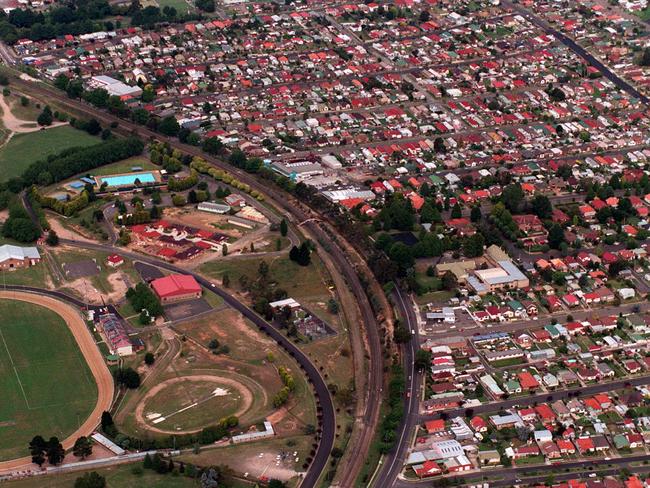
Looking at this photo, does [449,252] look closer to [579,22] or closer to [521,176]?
[521,176]

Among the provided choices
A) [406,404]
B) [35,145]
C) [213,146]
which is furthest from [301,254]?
[35,145]

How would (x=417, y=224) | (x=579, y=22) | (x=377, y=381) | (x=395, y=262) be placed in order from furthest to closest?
(x=579, y=22), (x=417, y=224), (x=395, y=262), (x=377, y=381)

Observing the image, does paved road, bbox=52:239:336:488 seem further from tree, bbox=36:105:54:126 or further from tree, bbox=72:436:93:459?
tree, bbox=36:105:54:126

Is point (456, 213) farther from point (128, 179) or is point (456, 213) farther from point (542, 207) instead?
point (128, 179)

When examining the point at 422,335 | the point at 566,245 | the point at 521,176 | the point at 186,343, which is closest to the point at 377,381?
the point at 422,335

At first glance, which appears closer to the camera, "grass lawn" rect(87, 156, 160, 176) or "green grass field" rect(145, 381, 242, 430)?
"green grass field" rect(145, 381, 242, 430)

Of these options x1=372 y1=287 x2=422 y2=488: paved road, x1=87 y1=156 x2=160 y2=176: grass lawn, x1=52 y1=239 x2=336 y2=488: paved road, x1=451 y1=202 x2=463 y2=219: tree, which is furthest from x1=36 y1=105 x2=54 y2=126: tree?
x1=372 y1=287 x2=422 y2=488: paved road

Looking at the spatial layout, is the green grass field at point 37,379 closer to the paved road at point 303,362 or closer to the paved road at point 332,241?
the paved road at point 303,362
